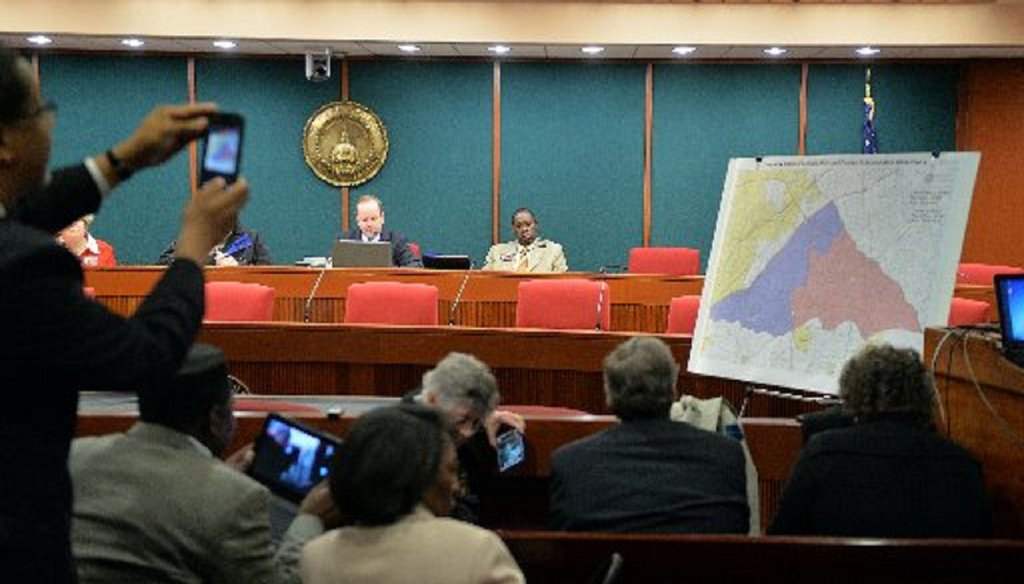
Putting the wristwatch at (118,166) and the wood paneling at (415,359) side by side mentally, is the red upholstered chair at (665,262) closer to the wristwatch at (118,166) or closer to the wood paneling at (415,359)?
the wood paneling at (415,359)

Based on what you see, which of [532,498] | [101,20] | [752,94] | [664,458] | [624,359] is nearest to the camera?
[664,458]

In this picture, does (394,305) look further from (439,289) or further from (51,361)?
(51,361)

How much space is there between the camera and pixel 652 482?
9.31ft

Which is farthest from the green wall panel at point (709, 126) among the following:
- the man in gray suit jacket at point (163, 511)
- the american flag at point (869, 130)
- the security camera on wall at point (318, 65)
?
the man in gray suit jacket at point (163, 511)

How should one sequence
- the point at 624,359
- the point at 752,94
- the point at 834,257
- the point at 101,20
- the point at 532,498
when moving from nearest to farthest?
1. the point at 624,359
2. the point at 532,498
3. the point at 834,257
4. the point at 101,20
5. the point at 752,94

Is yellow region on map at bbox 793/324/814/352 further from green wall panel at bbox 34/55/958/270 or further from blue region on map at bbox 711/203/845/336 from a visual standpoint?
green wall panel at bbox 34/55/958/270

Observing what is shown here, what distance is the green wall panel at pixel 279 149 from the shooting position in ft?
39.0

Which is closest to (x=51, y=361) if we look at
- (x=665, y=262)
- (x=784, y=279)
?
(x=784, y=279)

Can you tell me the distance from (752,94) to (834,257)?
7.82 meters

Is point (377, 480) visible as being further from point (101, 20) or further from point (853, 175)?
point (101, 20)

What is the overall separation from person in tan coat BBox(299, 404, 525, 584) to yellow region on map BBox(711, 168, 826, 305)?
104 inches

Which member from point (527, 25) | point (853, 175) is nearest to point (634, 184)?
point (527, 25)

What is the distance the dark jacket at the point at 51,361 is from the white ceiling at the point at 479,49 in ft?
30.5

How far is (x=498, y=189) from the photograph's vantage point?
39.3ft
